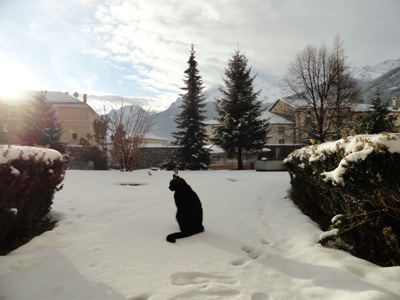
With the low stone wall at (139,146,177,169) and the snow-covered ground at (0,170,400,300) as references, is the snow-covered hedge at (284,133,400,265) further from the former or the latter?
the low stone wall at (139,146,177,169)

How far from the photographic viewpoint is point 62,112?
130 ft

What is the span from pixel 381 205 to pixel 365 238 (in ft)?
1.85

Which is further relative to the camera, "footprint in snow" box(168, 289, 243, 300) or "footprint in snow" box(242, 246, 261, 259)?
"footprint in snow" box(242, 246, 261, 259)

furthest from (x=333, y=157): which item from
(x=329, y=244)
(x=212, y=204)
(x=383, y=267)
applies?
(x=212, y=204)

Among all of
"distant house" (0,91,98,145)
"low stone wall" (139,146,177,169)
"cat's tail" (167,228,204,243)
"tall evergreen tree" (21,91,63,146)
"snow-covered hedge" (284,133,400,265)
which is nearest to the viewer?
"snow-covered hedge" (284,133,400,265)

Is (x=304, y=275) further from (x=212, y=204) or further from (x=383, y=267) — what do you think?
(x=212, y=204)

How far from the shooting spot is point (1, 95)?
3747 centimetres

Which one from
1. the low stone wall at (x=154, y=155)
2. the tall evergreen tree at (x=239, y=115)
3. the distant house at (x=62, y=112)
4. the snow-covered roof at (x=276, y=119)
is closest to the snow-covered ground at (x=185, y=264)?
the tall evergreen tree at (x=239, y=115)

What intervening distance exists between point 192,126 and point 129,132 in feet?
31.5

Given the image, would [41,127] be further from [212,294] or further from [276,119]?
[276,119]

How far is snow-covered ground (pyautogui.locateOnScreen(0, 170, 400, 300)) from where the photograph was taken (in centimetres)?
267

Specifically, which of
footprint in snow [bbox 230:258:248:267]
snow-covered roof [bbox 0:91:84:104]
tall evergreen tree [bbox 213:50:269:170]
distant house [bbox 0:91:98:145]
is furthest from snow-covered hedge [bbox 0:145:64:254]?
snow-covered roof [bbox 0:91:84:104]

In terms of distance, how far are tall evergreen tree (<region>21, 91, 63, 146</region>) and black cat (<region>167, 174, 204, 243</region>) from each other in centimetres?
1940

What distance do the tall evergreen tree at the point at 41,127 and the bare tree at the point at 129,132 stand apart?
768 centimetres
